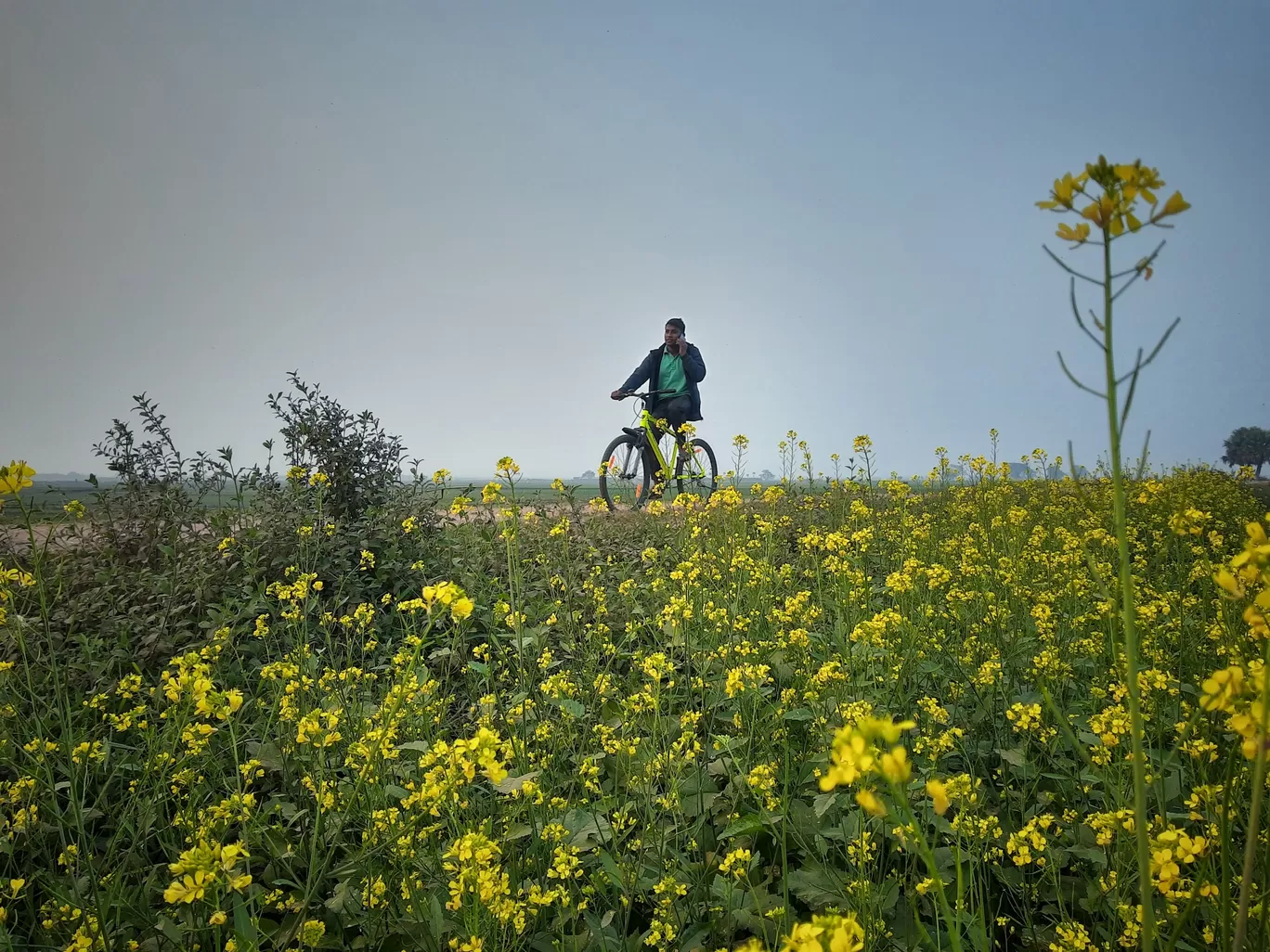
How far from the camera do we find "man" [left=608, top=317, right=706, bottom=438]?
877 centimetres

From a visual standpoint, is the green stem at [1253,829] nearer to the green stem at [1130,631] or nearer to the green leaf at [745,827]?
the green stem at [1130,631]

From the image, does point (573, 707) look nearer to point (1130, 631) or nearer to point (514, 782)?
point (514, 782)

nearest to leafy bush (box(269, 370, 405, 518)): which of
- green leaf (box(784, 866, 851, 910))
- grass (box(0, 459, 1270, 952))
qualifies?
grass (box(0, 459, 1270, 952))

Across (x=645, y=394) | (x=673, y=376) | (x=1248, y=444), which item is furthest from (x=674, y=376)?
(x=1248, y=444)

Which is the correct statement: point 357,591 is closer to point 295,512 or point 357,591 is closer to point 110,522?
point 295,512

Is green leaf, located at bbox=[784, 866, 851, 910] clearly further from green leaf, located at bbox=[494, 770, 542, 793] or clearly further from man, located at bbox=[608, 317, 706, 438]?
man, located at bbox=[608, 317, 706, 438]

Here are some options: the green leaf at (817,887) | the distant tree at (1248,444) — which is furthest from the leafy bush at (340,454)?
the distant tree at (1248,444)

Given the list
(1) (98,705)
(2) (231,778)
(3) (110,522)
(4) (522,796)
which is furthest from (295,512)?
(4) (522,796)

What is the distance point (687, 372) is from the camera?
8953mm

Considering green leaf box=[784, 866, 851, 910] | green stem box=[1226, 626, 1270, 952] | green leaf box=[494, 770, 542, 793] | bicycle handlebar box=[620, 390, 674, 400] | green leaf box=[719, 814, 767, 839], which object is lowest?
green leaf box=[784, 866, 851, 910]

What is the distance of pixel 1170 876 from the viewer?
3.90 ft

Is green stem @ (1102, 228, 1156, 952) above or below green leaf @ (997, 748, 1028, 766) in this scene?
above

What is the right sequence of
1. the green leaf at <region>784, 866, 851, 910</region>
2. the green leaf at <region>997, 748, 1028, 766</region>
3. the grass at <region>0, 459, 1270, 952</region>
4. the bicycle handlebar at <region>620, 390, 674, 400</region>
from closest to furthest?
the grass at <region>0, 459, 1270, 952</region>, the green leaf at <region>784, 866, 851, 910</region>, the green leaf at <region>997, 748, 1028, 766</region>, the bicycle handlebar at <region>620, 390, 674, 400</region>

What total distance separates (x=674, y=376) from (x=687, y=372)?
0.17 meters
